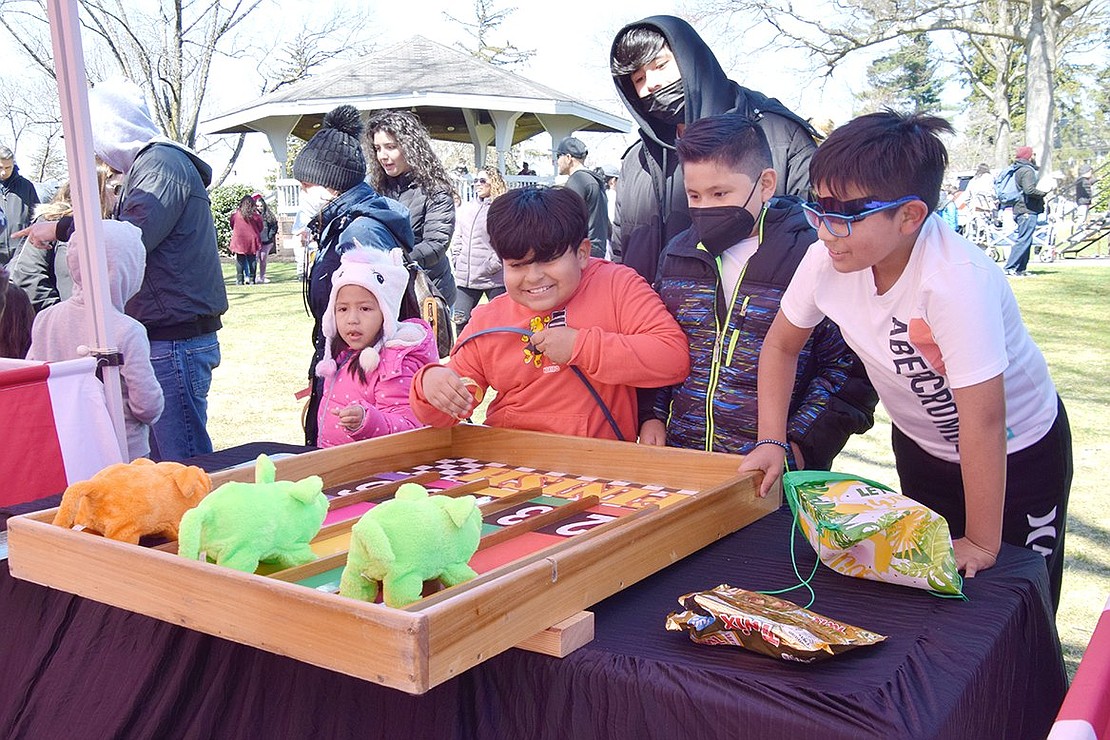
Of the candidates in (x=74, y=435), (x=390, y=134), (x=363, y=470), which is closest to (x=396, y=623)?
(x=363, y=470)

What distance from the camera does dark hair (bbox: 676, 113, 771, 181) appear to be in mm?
1751

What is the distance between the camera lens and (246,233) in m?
13.1

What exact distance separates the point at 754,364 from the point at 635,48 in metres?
1.03

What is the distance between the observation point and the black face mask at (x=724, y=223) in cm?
179

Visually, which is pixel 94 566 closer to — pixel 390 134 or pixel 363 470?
pixel 363 470

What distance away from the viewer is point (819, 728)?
90cm

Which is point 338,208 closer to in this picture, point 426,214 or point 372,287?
point 372,287

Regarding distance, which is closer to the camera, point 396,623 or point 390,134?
point 396,623

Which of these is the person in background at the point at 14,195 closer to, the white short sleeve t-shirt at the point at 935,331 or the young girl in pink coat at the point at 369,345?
the young girl in pink coat at the point at 369,345

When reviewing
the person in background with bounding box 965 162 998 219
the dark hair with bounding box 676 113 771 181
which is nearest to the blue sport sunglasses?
the dark hair with bounding box 676 113 771 181

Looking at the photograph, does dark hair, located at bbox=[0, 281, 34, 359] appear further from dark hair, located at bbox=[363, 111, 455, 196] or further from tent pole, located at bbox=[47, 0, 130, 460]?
dark hair, located at bbox=[363, 111, 455, 196]

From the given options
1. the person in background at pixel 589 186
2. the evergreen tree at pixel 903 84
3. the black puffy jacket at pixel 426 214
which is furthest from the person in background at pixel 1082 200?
the black puffy jacket at pixel 426 214

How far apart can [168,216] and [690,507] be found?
247 cm

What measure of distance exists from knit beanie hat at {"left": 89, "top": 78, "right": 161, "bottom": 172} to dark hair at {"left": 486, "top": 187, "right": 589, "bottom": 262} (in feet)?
6.52
